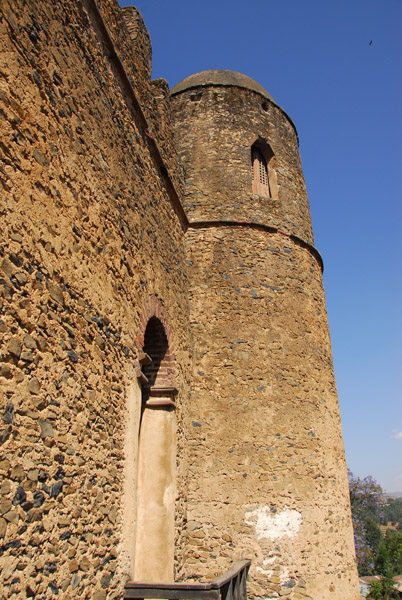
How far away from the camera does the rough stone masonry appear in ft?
9.44

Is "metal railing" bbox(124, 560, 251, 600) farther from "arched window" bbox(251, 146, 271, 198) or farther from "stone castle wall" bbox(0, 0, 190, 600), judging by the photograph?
"arched window" bbox(251, 146, 271, 198)

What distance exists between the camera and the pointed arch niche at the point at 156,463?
202 inches

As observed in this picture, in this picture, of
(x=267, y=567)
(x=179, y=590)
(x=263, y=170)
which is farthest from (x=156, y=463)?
(x=263, y=170)

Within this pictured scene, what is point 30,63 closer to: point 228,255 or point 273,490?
point 228,255

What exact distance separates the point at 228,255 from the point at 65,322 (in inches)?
180

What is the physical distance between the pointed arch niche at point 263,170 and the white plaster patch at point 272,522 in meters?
5.18

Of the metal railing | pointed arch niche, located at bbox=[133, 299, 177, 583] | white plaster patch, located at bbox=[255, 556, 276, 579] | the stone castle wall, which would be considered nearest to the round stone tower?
white plaster patch, located at bbox=[255, 556, 276, 579]

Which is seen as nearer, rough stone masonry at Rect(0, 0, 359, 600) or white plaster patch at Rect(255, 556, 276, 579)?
rough stone masonry at Rect(0, 0, 359, 600)

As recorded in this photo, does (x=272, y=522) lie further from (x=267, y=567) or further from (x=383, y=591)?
(x=383, y=591)

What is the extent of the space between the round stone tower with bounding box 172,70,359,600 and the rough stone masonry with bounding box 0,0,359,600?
0.09 ft

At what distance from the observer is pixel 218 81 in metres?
9.06

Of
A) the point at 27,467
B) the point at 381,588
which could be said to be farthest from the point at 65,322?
the point at 381,588

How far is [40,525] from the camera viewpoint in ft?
9.06

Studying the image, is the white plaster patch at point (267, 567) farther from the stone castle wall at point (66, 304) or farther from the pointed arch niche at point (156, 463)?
the stone castle wall at point (66, 304)
